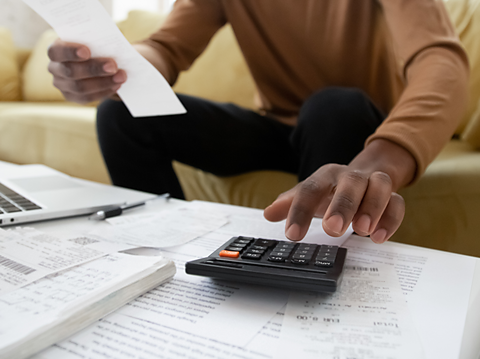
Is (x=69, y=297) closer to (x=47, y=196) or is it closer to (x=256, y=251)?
(x=256, y=251)

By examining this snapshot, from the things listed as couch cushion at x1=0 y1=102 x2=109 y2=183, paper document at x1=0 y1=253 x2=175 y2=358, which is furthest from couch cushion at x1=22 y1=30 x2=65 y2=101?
paper document at x1=0 y1=253 x2=175 y2=358

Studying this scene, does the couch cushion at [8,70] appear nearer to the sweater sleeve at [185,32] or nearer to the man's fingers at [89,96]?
the sweater sleeve at [185,32]

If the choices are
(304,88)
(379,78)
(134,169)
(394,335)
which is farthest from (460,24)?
(394,335)

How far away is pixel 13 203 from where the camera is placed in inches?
18.7

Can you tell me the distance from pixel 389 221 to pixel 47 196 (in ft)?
1.50

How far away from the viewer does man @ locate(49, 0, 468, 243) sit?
387 millimetres

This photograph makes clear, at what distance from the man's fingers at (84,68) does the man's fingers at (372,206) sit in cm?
38

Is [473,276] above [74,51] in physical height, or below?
below

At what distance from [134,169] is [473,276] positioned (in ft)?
2.08

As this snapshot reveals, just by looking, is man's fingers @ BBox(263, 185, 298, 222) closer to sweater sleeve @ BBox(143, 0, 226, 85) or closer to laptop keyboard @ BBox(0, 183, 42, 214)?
laptop keyboard @ BBox(0, 183, 42, 214)

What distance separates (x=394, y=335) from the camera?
232 millimetres

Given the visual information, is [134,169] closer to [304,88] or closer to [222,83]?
[304,88]

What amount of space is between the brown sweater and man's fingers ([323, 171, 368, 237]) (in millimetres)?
341

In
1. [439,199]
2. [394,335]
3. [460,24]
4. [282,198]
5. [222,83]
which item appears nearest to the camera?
[394,335]
